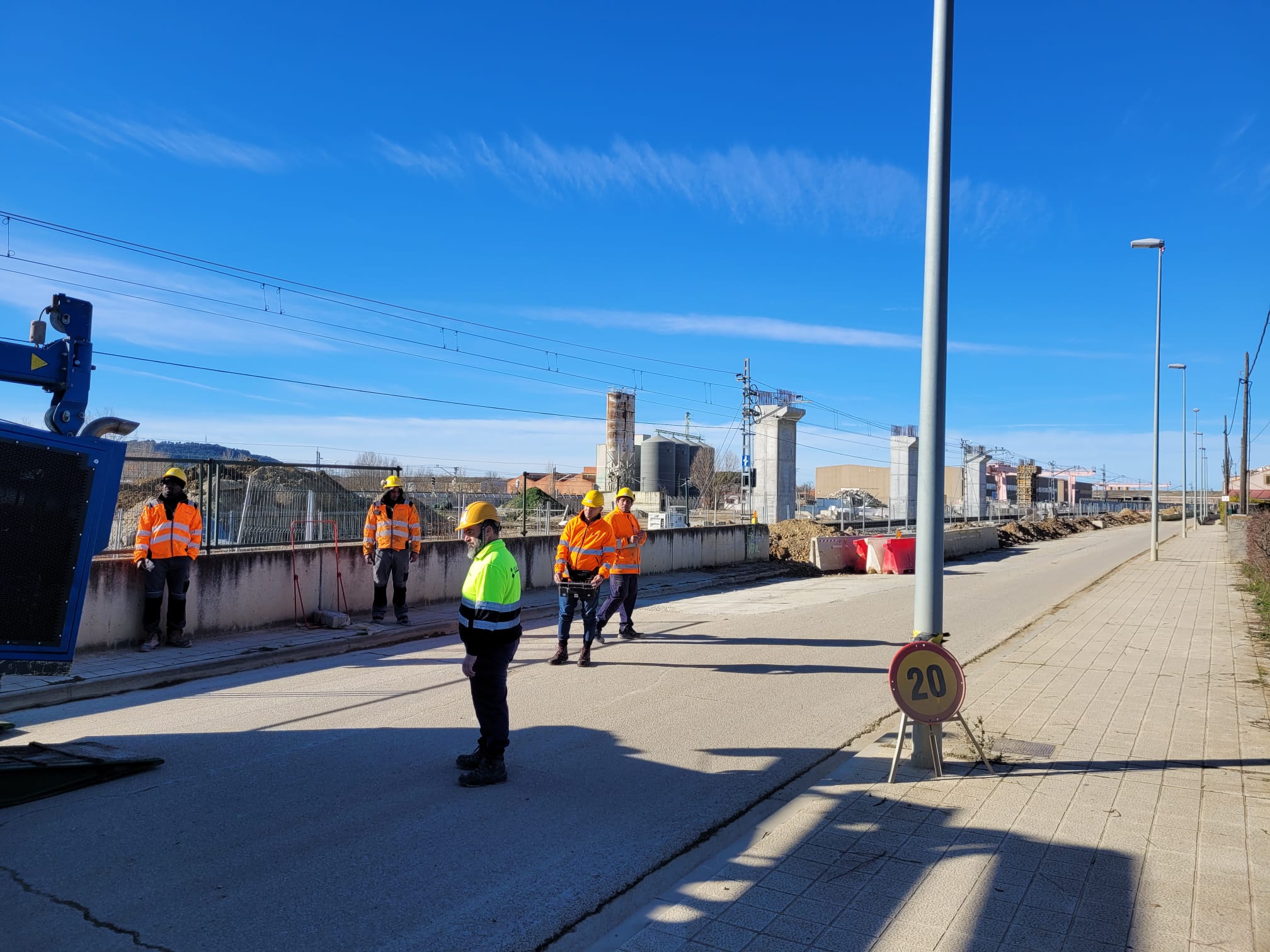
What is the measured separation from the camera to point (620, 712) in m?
7.38

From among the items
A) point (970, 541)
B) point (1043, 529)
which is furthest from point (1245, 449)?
point (970, 541)

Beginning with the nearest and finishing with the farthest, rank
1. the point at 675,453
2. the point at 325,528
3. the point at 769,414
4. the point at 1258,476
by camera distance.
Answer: the point at 325,528
the point at 769,414
the point at 1258,476
the point at 675,453

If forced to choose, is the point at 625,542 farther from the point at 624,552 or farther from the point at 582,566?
the point at 582,566

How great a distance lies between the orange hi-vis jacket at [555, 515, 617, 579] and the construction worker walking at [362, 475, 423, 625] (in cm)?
319

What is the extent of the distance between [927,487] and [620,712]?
3.21 m

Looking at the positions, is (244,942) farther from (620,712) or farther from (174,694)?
(174,694)

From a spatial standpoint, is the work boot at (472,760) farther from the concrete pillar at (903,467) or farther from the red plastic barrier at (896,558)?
the concrete pillar at (903,467)

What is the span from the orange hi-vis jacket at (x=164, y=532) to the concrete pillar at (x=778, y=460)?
2827 cm

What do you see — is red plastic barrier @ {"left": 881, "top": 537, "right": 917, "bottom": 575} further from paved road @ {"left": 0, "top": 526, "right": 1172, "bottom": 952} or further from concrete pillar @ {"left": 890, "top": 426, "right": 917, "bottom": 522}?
concrete pillar @ {"left": 890, "top": 426, "right": 917, "bottom": 522}

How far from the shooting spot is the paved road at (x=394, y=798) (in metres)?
3.77

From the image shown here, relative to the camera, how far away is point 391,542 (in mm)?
11828

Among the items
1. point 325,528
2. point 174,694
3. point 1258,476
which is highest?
point 1258,476

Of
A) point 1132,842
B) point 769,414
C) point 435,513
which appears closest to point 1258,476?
point 769,414

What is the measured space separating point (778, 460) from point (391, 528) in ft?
87.8
